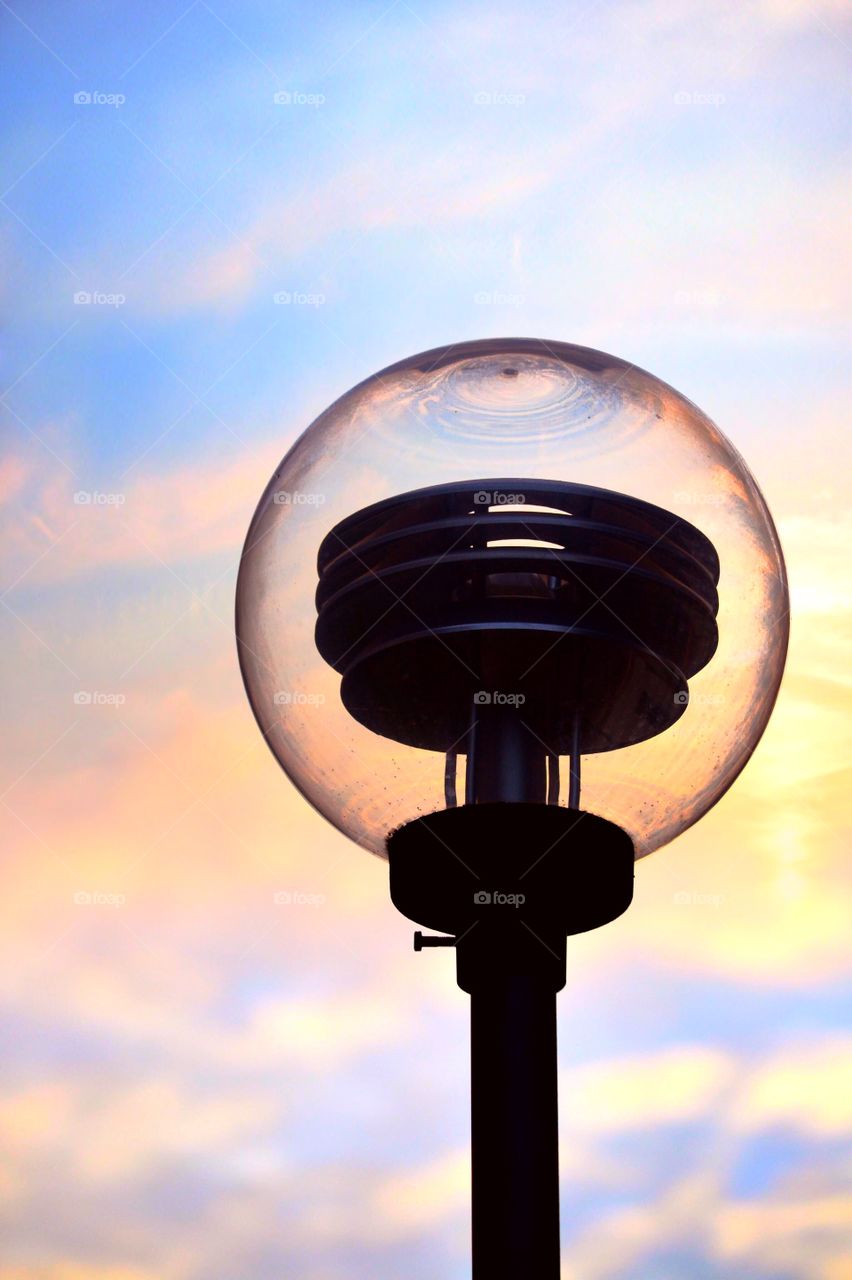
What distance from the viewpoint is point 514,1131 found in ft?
11.8

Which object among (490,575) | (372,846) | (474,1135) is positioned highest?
(490,575)

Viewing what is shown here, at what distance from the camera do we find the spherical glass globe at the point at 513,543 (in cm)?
371

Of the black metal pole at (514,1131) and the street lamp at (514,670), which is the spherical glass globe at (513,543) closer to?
the street lamp at (514,670)

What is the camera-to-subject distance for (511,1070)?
3.67 m

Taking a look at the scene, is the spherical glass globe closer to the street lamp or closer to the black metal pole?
the street lamp

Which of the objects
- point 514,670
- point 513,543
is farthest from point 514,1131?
point 513,543

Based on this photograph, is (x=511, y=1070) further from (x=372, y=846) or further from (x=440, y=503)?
(x=440, y=503)

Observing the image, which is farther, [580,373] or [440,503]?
[580,373]

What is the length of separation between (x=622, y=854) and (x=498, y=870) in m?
0.33

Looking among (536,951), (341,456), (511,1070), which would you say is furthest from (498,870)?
(341,456)

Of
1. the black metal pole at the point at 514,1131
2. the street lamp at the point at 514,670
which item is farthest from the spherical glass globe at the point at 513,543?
the black metal pole at the point at 514,1131

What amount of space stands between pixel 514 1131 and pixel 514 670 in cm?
113

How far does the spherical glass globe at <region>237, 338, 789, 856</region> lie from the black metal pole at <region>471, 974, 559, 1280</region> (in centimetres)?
51

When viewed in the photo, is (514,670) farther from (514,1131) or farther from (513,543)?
(514,1131)
